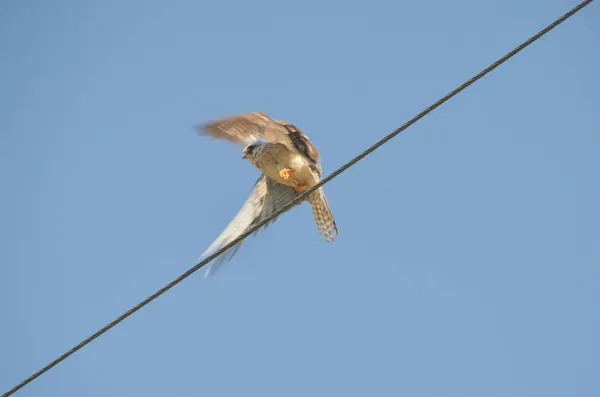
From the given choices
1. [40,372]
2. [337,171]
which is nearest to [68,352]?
[40,372]

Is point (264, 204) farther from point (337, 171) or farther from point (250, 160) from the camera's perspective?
→ point (337, 171)

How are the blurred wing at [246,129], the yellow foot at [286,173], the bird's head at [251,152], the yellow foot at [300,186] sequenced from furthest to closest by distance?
the bird's head at [251,152] < the yellow foot at [300,186] < the yellow foot at [286,173] < the blurred wing at [246,129]

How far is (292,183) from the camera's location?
735cm

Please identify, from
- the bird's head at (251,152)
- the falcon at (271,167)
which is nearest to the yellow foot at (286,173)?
the falcon at (271,167)

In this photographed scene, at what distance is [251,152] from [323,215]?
0.84m

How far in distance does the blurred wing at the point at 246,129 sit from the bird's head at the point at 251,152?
48 centimetres

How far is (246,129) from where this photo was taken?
6664 millimetres

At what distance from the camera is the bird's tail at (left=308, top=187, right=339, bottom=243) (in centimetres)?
741

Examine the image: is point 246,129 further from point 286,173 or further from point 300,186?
point 300,186

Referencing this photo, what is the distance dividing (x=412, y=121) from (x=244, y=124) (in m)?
2.64

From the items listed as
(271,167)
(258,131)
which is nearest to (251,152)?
(271,167)

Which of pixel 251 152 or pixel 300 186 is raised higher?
pixel 251 152

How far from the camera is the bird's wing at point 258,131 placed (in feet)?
21.0

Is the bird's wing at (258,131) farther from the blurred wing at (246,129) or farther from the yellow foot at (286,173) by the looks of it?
the yellow foot at (286,173)
